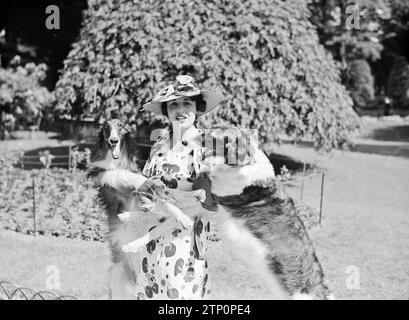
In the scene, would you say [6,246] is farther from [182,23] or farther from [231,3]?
[231,3]

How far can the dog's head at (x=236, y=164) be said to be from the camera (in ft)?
8.40

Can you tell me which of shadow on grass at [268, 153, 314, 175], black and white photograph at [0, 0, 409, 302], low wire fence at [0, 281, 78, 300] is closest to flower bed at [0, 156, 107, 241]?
black and white photograph at [0, 0, 409, 302]

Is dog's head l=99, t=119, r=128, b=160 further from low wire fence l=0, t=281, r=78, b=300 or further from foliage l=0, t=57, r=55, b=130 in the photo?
foliage l=0, t=57, r=55, b=130

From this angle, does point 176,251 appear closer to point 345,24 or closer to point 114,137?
point 114,137

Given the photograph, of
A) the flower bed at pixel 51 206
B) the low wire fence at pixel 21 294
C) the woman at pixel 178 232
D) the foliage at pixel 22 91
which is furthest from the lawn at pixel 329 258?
the foliage at pixel 22 91

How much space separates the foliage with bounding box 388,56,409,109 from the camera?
93.7 feet

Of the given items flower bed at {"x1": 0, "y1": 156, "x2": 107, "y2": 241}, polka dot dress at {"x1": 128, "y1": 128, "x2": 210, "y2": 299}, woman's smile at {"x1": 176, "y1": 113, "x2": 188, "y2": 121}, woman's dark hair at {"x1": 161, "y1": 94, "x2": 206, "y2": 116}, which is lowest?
flower bed at {"x1": 0, "y1": 156, "x2": 107, "y2": 241}

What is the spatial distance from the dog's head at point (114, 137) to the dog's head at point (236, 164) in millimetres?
552

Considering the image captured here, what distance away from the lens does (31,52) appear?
20828 mm

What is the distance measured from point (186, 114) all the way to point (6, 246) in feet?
12.9

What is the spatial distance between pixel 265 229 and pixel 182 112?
0.82 m

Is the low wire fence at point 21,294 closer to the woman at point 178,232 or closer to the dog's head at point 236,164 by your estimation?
the woman at point 178,232

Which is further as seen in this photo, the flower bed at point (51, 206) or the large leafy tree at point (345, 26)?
the large leafy tree at point (345, 26)

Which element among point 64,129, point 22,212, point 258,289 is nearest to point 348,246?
point 258,289
